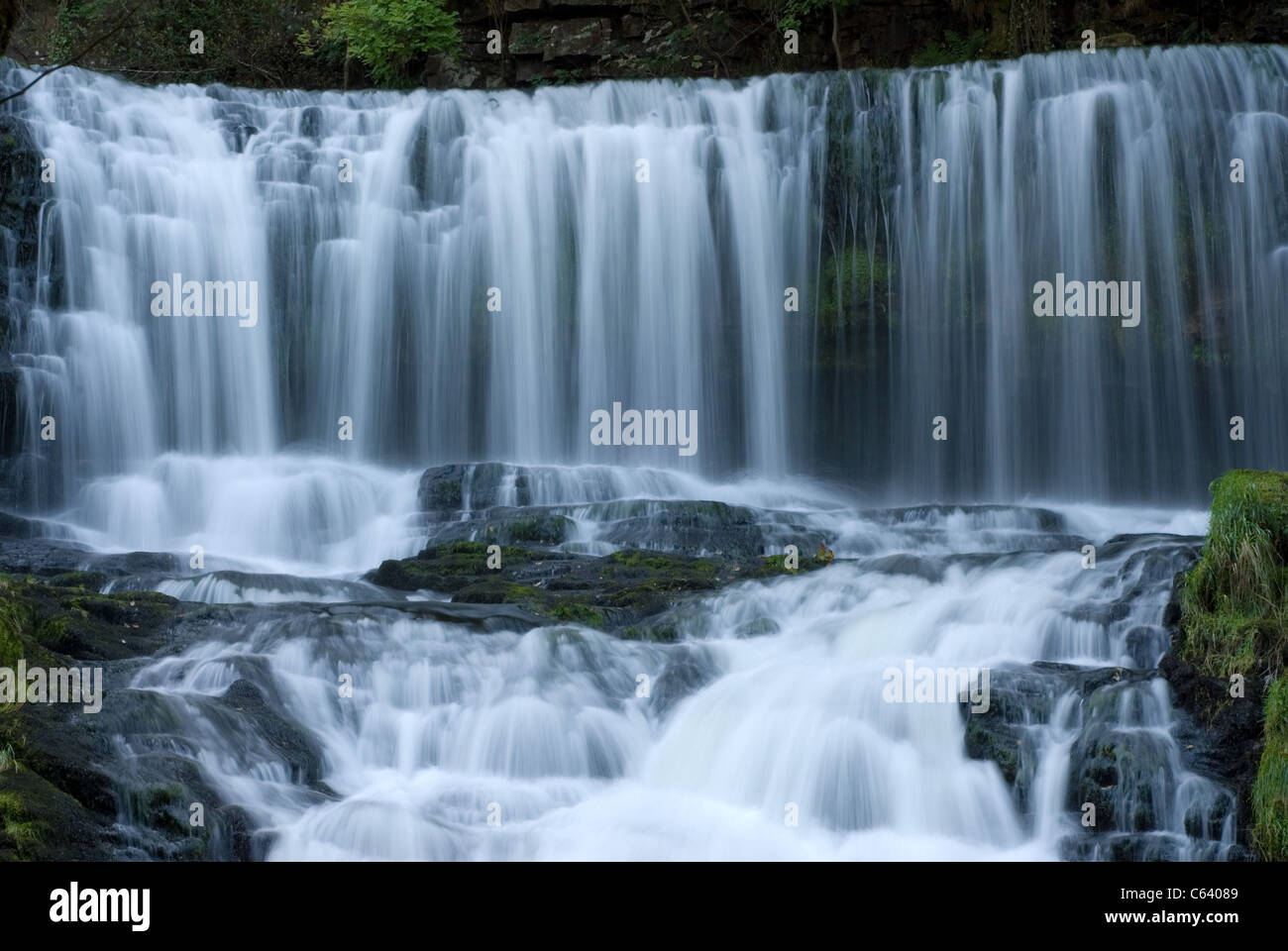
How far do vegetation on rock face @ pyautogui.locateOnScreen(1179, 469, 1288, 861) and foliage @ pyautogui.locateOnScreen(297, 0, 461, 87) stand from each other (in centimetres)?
1394

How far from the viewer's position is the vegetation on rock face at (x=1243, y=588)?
326 inches

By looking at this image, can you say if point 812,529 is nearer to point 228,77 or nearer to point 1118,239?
point 1118,239

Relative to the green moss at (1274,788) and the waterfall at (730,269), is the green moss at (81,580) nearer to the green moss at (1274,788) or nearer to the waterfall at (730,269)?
the waterfall at (730,269)

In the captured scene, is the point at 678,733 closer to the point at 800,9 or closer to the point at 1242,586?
the point at 1242,586

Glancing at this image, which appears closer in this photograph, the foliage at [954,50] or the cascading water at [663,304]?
the cascading water at [663,304]

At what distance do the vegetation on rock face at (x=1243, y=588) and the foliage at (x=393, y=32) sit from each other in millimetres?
13945

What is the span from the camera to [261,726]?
8750mm

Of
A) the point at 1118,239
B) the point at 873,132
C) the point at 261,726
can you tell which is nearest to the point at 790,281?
the point at 873,132

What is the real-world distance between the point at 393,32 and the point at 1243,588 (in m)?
14.7

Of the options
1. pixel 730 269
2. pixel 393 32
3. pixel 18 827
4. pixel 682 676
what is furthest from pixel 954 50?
pixel 18 827

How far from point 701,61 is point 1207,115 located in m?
7.26

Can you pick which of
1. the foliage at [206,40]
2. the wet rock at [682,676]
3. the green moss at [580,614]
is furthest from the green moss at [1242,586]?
the foliage at [206,40]

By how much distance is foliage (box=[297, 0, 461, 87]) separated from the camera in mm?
19875

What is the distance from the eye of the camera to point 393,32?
1991 centimetres
